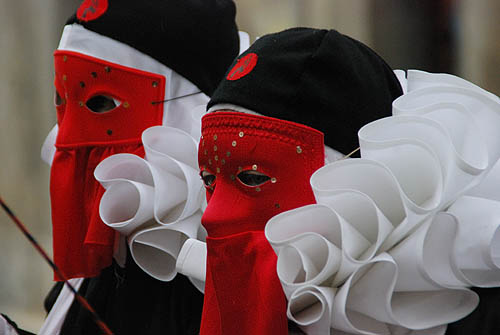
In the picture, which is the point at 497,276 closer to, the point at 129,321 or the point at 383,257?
the point at 383,257

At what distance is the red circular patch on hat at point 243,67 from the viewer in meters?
2.38

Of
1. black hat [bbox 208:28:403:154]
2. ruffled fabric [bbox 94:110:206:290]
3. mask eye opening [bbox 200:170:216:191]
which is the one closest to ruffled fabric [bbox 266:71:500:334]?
black hat [bbox 208:28:403:154]

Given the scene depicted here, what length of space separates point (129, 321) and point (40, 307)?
3719mm

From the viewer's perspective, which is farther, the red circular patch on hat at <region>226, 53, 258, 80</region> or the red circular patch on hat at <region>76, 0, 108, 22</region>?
the red circular patch on hat at <region>76, 0, 108, 22</region>

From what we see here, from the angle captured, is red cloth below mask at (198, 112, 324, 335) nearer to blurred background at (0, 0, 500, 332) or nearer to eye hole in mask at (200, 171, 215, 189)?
eye hole in mask at (200, 171, 215, 189)

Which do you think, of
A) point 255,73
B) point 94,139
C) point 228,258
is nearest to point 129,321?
point 94,139

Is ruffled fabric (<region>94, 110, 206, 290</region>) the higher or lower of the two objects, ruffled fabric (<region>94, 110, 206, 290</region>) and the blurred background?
the higher

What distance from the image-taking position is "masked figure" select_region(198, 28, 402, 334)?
227 cm

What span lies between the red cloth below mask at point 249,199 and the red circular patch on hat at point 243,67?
12 cm

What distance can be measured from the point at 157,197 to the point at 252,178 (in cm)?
72

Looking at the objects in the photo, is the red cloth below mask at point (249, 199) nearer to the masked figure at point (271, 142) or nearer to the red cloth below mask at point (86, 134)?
the masked figure at point (271, 142)

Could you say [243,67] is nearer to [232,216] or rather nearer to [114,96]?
[232,216]

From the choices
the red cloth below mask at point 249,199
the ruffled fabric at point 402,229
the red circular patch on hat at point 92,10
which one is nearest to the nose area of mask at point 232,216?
the red cloth below mask at point 249,199

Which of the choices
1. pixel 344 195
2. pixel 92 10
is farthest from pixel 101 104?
pixel 344 195
